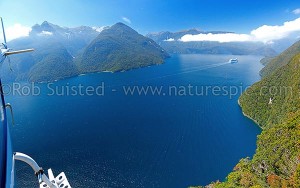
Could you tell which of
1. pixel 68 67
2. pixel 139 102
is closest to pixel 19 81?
pixel 68 67

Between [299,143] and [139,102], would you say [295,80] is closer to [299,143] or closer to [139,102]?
[299,143]

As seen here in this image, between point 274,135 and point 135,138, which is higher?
point 274,135

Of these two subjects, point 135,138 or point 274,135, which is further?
point 135,138

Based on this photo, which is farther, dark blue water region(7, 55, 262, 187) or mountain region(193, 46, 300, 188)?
dark blue water region(7, 55, 262, 187)

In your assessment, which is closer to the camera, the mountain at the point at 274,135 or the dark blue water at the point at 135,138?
the mountain at the point at 274,135
